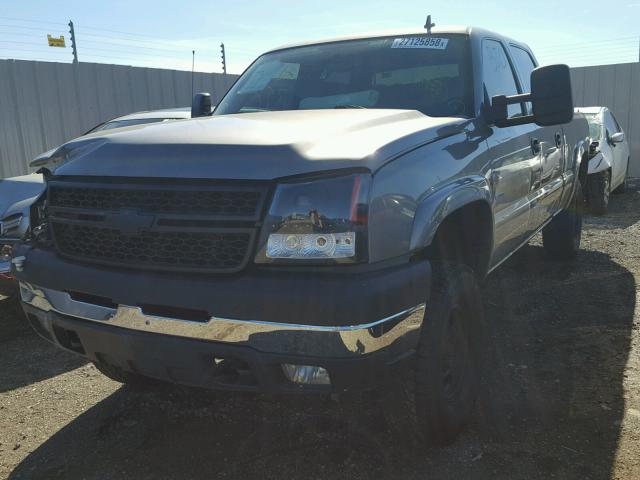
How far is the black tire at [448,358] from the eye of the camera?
233 centimetres

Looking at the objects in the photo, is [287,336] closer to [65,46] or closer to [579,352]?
[579,352]

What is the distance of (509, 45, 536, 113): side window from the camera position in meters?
4.18

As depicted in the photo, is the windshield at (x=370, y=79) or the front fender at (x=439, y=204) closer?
the front fender at (x=439, y=204)

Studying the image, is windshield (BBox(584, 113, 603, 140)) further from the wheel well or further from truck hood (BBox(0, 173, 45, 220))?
truck hood (BBox(0, 173, 45, 220))

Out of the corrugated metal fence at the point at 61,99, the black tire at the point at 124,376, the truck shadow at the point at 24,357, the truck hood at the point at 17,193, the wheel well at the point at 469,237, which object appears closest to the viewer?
the wheel well at the point at 469,237

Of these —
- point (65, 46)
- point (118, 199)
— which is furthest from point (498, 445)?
point (65, 46)

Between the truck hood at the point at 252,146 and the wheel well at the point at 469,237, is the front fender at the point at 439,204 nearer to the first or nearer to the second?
the wheel well at the point at 469,237

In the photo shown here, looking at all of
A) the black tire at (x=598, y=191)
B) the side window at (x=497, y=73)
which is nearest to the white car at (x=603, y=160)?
the black tire at (x=598, y=191)

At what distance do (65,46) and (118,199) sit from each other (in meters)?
8.64

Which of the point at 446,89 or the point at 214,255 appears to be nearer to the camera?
the point at 214,255

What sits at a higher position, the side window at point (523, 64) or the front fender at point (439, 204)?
the side window at point (523, 64)

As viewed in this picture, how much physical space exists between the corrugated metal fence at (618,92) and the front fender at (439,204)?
39.2ft

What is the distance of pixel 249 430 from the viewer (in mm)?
2850

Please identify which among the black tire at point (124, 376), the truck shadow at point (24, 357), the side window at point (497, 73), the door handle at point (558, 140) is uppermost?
the side window at point (497, 73)
